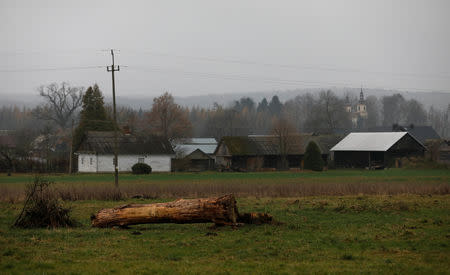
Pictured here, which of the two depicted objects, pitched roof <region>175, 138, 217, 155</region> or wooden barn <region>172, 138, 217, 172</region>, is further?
pitched roof <region>175, 138, 217, 155</region>

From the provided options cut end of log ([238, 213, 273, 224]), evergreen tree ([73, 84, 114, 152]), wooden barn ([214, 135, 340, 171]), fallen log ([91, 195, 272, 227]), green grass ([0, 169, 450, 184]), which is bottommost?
green grass ([0, 169, 450, 184])

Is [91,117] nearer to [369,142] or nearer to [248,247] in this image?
[369,142]

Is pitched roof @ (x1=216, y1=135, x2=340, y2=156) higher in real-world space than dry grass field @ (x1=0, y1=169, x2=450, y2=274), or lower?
higher

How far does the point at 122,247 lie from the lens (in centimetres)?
1421

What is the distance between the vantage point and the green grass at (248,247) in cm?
1156

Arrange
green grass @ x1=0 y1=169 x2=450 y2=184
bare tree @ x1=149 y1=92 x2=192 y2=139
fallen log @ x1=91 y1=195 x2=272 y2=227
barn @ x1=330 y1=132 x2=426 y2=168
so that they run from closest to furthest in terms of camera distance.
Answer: fallen log @ x1=91 y1=195 x2=272 y2=227 → green grass @ x1=0 y1=169 x2=450 y2=184 → barn @ x1=330 y1=132 x2=426 y2=168 → bare tree @ x1=149 y1=92 x2=192 y2=139

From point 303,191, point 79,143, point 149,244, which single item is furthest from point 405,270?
point 79,143

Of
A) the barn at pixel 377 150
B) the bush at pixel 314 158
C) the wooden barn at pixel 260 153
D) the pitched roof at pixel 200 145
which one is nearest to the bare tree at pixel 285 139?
the wooden barn at pixel 260 153

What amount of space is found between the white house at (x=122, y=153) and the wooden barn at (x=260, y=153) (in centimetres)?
923

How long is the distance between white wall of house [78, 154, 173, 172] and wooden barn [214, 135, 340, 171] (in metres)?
8.88

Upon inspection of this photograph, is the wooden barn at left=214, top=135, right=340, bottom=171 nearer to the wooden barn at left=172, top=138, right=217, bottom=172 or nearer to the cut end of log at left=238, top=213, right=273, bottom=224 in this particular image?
the wooden barn at left=172, top=138, right=217, bottom=172

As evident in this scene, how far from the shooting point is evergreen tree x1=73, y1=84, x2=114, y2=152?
249 ft

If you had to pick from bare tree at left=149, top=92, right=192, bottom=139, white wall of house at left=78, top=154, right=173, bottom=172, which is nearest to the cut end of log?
white wall of house at left=78, top=154, right=173, bottom=172

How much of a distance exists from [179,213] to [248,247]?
3493mm
